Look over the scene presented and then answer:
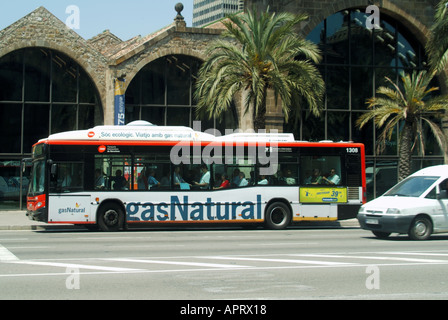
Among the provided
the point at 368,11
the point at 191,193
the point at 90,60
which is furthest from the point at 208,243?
the point at 368,11

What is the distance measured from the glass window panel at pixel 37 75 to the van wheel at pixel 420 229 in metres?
19.6

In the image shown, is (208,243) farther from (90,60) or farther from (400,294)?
(90,60)

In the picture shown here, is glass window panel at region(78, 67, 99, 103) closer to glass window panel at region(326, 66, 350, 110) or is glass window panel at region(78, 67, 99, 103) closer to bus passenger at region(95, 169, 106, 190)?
bus passenger at region(95, 169, 106, 190)

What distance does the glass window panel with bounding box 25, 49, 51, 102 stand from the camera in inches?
1196

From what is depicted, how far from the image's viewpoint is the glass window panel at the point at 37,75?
30391 millimetres

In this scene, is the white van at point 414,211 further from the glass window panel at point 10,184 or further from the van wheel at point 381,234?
the glass window panel at point 10,184

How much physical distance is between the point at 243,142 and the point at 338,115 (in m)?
13.0

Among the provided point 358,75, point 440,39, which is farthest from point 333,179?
point 358,75

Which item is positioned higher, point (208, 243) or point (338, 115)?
point (338, 115)

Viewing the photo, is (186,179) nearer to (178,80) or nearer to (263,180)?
(263,180)

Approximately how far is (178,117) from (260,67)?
6418 millimetres

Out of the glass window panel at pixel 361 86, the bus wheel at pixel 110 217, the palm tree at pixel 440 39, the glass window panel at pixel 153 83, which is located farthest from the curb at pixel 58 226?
the glass window panel at pixel 361 86
